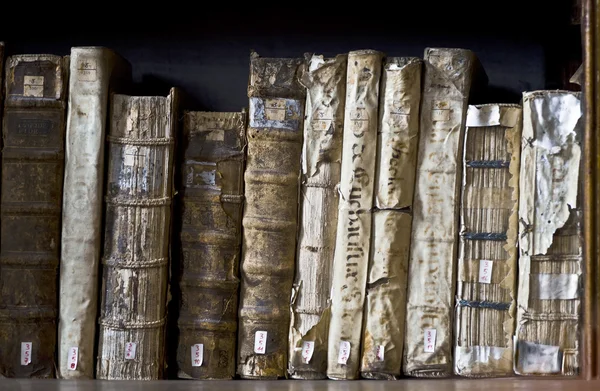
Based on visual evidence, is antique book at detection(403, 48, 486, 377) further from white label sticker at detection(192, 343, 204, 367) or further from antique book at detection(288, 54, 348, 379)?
white label sticker at detection(192, 343, 204, 367)

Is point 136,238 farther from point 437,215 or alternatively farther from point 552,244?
point 552,244

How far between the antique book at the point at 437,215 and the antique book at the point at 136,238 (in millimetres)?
490

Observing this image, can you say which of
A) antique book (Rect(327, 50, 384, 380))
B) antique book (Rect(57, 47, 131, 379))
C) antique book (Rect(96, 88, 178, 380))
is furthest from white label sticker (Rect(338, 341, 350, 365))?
antique book (Rect(57, 47, 131, 379))

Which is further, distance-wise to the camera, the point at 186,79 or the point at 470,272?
the point at 186,79

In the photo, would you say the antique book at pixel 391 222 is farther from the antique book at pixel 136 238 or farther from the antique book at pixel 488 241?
the antique book at pixel 136 238

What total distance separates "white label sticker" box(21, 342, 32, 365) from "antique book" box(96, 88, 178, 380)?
0.45 feet

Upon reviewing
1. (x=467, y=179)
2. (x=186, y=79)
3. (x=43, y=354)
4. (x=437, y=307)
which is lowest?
(x=43, y=354)

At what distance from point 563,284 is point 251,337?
60 cm

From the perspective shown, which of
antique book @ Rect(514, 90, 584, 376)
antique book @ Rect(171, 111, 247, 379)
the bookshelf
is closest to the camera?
antique book @ Rect(514, 90, 584, 376)

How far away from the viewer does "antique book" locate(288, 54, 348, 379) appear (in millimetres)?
1401

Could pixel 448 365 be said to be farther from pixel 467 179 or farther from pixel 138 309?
pixel 138 309

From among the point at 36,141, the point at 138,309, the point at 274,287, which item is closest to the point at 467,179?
the point at 274,287

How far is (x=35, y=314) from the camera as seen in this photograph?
4.66 feet

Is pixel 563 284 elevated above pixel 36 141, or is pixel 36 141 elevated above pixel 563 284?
pixel 36 141
